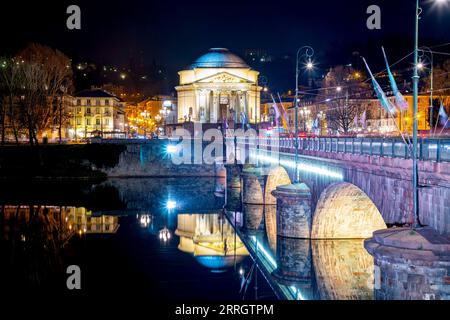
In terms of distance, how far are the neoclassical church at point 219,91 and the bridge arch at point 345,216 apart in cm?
8237

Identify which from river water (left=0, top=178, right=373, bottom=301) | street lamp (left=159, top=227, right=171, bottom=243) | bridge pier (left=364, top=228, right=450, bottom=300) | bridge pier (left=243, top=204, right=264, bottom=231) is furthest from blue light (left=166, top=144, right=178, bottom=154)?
Answer: bridge pier (left=364, top=228, right=450, bottom=300)

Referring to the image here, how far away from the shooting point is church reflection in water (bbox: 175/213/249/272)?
119 feet

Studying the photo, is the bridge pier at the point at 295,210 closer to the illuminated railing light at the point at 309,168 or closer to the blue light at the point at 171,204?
the illuminated railing light at the point at 309,168

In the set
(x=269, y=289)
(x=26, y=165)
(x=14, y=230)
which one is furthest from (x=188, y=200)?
(x=269, y=289)

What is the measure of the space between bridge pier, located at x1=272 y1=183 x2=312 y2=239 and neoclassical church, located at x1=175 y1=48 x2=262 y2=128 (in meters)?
82.0

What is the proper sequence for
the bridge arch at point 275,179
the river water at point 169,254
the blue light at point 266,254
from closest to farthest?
the river water at point 169,254 < the blue light at point 266,254 < the bridge arch at point 275,179

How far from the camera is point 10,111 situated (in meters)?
80.6

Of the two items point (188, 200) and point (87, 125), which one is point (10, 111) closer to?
point (188, 200)

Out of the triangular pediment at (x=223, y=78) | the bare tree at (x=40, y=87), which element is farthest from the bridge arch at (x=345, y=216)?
the triangular pediment at (x=223, y=78)

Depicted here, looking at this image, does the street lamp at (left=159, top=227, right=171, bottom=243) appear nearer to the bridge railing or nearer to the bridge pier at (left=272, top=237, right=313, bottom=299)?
the bridge pier at (left=272, top=237, right=313, bottom=299)

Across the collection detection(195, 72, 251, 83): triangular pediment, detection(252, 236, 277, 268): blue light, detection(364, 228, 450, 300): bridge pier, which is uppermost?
detection(195, 72, 251, 83): triangular pediment

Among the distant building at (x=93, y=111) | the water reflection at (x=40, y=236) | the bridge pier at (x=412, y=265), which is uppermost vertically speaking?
the distant building at (x=93, y=111)

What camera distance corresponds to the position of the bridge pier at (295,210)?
35.4 metres

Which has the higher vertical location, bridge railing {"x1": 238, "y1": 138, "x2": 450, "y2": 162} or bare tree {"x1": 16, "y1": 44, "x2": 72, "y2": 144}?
bare tree {"x1": 16, "y1": 44, "x2": 72, "y2": 144}
